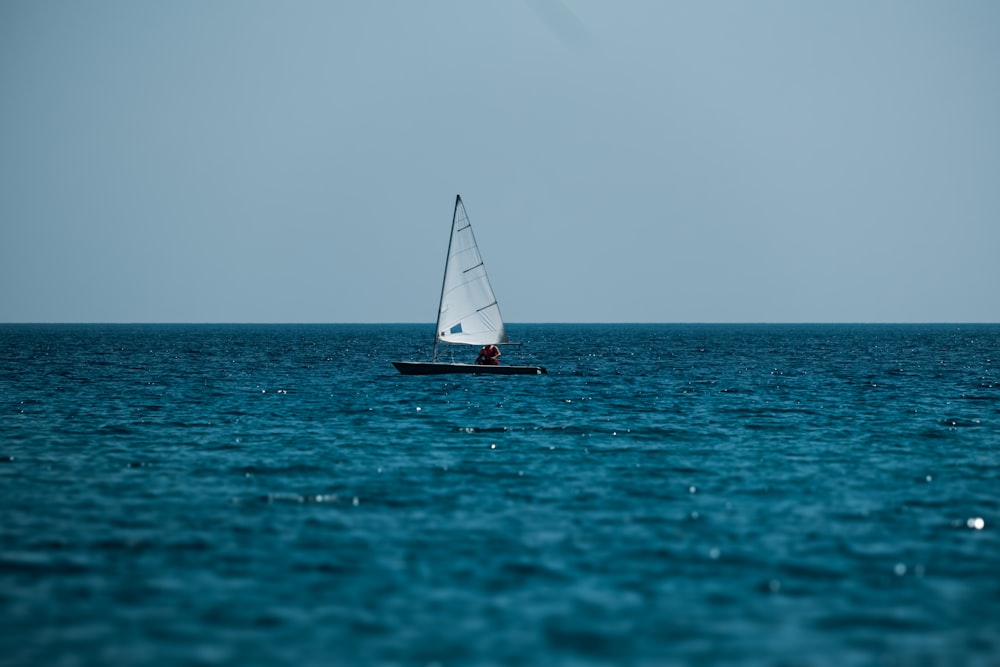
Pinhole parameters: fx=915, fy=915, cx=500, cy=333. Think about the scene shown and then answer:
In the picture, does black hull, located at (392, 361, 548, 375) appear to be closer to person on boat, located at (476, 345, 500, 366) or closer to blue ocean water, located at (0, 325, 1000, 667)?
person on boat, located at (476, 345, 500, 366)

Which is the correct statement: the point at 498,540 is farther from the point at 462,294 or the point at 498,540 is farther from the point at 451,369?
the point at 462,294

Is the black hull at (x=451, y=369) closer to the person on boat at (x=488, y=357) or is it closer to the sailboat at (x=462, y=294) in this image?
the sailboat at (x=462, y=294)

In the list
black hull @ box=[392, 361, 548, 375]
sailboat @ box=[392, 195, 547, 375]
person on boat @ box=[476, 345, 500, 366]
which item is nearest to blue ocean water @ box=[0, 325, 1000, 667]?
black hull @ box=[392, 361, 548, 375]

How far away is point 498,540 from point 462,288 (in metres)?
43.8

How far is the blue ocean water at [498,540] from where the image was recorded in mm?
13273

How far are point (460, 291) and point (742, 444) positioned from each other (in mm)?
31237

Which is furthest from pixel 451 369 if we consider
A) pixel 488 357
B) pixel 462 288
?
pixel 462 288

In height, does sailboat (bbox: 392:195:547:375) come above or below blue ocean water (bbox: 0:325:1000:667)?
above

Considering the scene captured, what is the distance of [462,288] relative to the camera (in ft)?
203

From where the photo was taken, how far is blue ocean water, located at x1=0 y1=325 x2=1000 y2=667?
43.5 ft

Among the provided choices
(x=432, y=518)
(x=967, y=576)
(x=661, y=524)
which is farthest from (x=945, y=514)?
(x=432, y=518)

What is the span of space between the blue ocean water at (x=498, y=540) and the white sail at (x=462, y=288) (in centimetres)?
1998

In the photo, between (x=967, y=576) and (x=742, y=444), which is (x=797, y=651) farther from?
(x=742, y=444)

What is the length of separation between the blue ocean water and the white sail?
19982 millimetres
